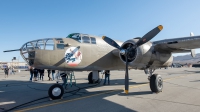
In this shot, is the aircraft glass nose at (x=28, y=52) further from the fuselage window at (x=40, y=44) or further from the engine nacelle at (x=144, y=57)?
the engine nacelle at (x=144, y=57)

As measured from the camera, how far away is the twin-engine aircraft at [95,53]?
8.02 meters

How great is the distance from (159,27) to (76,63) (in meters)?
5.44

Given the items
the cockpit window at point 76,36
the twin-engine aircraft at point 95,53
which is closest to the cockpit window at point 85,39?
the twin-engine aircraft at point 95,53

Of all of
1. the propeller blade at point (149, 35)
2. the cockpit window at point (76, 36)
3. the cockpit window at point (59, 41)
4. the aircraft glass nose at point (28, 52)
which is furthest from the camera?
the cockpit window at point (76, 36)

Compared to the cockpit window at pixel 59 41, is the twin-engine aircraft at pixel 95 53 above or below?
below

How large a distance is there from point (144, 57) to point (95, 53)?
10.8 ft

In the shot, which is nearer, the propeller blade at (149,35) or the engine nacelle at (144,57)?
the propeller blade at (149,35)

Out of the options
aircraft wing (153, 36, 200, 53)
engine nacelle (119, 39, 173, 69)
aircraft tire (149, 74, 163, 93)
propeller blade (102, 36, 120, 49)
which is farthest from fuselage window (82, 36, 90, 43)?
aircraft tire (149, 74, 163, 93)

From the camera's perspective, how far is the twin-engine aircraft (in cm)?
802

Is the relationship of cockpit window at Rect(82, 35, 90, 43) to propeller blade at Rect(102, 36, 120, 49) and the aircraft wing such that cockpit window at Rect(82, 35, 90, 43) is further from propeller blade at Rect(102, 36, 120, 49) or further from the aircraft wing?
the aircraft wing

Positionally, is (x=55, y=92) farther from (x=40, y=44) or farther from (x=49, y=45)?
(x=40, y=44)

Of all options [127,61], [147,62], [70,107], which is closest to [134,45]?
[127,61]

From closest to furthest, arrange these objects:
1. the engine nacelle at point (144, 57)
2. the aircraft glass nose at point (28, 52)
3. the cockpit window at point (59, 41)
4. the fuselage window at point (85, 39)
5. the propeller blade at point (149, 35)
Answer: the aircraft glass nose at point (28, 52) → the cockpit window at point (59, 41) → the propeller blade at point (149, 35) → the engine nacelle at point (144, 57) → the fuselage window at point (85, 39)

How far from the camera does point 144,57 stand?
9.64 meters
